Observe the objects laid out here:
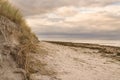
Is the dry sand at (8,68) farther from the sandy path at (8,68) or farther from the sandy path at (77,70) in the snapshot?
the sandy path at (77,70)

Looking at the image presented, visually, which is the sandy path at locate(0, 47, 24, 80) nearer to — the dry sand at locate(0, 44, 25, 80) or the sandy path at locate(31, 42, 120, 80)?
the dry sand at locate(0, 44, 25, 80)

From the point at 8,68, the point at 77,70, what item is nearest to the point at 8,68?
the point at 8,68

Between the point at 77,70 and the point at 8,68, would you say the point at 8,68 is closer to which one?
the point at 8,68

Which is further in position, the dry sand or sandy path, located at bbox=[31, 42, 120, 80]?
sandy path, located at bbox=[31, 42, 120, 80]

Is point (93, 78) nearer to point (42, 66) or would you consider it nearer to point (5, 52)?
point (42, 66)

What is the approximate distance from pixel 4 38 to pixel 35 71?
1.48 metres

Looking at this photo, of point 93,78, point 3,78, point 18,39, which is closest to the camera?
point 3,78

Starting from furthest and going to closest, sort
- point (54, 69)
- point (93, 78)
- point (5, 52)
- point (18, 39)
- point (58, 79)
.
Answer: point (18, 39) → point (54, 69) → point (93, 78) → point (58, 79) → point (5, 52)

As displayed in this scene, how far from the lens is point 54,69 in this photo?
8.88m

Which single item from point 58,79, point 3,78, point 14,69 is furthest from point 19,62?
point 58,79

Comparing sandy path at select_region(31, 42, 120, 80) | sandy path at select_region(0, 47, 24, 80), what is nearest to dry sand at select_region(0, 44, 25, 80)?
sandy path at select_region(0, 47, 24, 80)

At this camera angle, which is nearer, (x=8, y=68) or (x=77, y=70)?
(x=8, y=68)

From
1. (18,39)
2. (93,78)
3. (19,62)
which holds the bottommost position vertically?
(93,78)

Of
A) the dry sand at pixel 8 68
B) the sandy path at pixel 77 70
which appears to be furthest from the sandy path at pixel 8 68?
the sandy path at pixel 77 70
